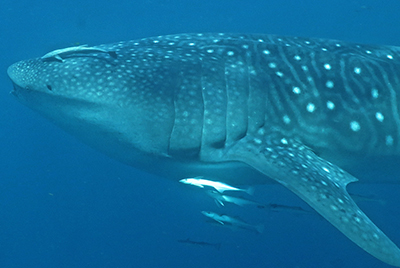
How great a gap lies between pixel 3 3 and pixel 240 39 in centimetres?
1963

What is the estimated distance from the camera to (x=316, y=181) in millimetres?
2932

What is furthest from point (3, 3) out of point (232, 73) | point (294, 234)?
point (232, 73)

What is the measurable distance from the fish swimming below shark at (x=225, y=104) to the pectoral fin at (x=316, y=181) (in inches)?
0.6

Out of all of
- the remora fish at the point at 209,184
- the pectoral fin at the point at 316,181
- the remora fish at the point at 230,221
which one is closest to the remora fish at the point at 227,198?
the remora fish at the point at 209,184

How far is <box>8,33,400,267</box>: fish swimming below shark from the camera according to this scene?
11.0ft

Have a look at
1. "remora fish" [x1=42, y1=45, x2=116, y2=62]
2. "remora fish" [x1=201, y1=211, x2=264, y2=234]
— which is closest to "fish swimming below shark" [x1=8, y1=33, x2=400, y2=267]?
"remora fish" [x1=42, y1=45, x2=116, y2=62]

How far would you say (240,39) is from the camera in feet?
13.1

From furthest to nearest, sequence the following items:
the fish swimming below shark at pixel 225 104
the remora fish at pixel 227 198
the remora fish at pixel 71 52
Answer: the remora fish at pixel 227 198 → the remora fish at pixel 71 52 → the fish swimming below shark at pixel 225 104

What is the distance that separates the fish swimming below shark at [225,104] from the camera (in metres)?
3.36

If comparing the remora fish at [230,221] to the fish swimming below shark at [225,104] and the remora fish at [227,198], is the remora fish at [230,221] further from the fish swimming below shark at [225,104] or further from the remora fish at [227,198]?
the fish swimming below shark at [225,104]

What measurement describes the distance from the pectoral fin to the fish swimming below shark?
0.05ft

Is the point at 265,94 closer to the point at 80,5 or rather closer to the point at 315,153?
the point at 315,153

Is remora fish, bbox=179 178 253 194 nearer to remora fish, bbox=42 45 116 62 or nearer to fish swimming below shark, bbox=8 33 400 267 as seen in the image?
fish swimming below shark, bbox=8 33 400 267

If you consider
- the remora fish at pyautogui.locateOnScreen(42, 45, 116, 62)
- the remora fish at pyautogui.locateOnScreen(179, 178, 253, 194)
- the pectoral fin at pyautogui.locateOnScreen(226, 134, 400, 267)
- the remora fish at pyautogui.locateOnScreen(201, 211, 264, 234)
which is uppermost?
the remora fish at pyautogui.locateOnScreen(42, 45, 116, 62)
